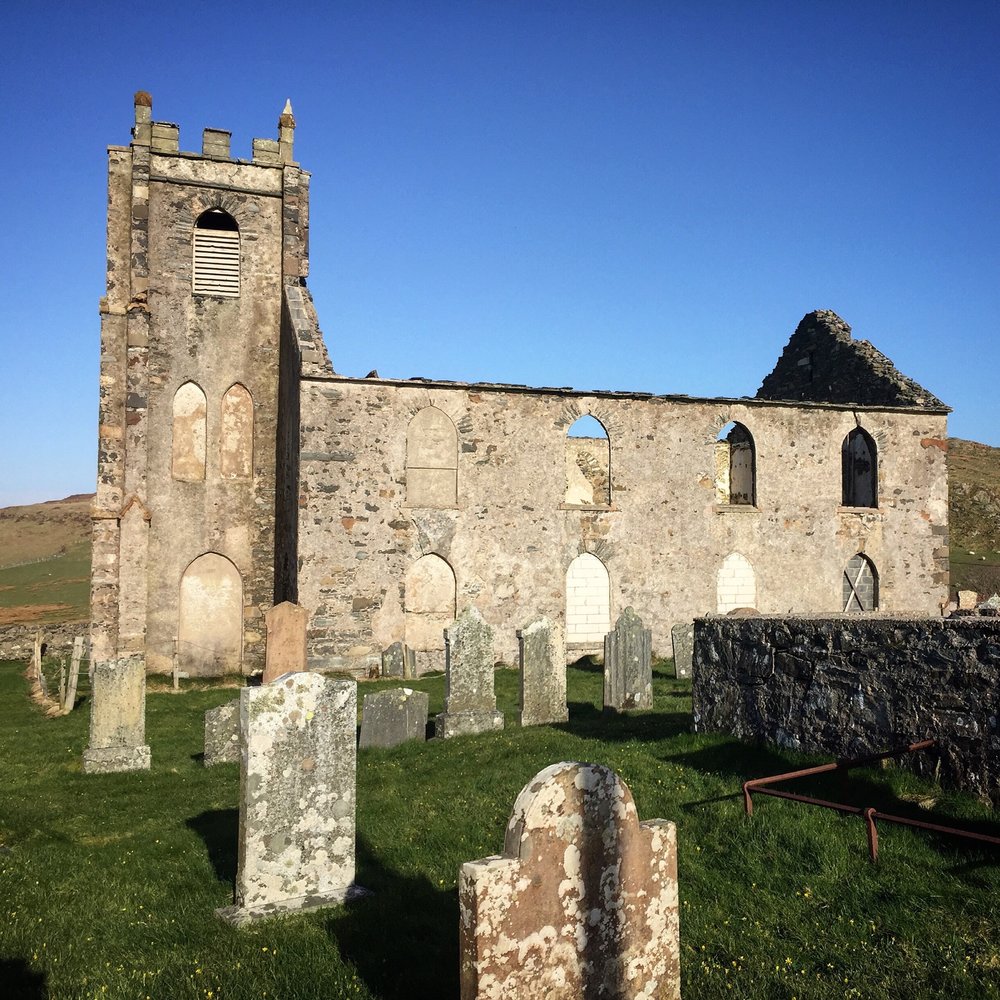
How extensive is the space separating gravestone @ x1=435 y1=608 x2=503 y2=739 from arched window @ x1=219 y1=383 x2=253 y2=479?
11606 millimetres

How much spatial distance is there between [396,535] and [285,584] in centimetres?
335

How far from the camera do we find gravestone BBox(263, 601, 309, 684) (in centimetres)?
1393

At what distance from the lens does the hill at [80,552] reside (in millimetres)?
36531

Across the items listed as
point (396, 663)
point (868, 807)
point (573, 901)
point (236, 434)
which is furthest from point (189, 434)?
point (573, 901)

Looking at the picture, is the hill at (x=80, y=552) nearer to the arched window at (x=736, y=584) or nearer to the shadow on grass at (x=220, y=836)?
the arched window at (x=736, y=584)

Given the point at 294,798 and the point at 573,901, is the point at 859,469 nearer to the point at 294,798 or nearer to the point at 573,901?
the point at 294,798

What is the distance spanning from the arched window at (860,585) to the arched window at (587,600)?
645 cm

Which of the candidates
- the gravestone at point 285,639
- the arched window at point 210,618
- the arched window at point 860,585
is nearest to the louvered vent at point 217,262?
the arched window at point 210,618

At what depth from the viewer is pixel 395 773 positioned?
10.6m

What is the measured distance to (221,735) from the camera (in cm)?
1220

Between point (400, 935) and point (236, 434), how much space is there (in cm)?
1898

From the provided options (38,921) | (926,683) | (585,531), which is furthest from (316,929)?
(585,531)

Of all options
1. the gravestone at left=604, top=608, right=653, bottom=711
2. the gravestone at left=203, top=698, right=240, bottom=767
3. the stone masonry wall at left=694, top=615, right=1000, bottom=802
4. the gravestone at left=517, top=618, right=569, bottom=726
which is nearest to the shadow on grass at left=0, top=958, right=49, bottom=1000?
the gravestone at left=203, top=698, right=240, bottom=767

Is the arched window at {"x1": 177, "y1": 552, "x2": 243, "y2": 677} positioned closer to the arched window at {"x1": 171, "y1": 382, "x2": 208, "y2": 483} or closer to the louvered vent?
the arched window at {"x1": 171, "y1": 382, "x2": 208, "y2": 483}
